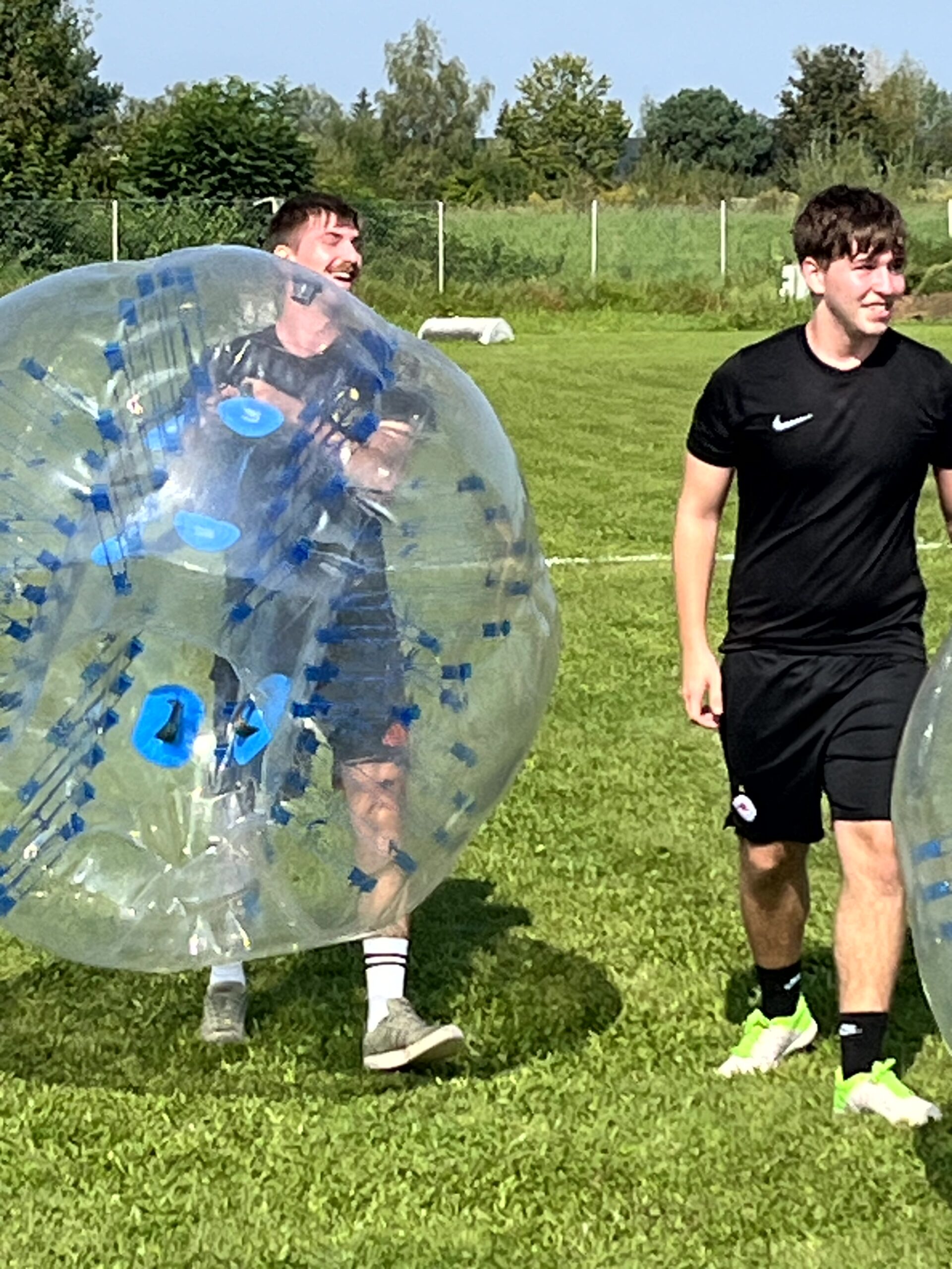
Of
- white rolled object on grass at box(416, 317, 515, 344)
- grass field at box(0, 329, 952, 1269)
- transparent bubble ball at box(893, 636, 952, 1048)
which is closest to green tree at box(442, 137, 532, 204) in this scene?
white rolled object on grass at box(416, 317, 515, 344)

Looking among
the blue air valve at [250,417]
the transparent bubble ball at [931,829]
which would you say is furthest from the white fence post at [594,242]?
the transparent bubble ball at [931,829]

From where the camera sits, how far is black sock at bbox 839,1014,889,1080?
15.3 ft

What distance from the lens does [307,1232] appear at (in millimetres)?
4055

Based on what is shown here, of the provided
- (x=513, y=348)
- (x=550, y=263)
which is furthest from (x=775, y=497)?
(x=550, y=263)

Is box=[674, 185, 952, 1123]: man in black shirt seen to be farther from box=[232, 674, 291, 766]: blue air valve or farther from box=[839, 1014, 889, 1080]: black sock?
box=[232, 674, 291, 766]: blue air valve

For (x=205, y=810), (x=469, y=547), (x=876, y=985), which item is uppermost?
(x=469, y=547)

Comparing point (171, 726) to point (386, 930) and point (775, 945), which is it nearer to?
point (386, 930)

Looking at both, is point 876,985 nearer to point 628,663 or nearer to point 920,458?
point 920,458

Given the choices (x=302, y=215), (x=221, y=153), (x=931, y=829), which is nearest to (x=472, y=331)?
(x=221, y=153)

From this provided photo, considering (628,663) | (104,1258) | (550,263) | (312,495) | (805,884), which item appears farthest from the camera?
(550,263)

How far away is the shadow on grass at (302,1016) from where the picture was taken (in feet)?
16.1

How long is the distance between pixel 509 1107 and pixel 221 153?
42784 mm

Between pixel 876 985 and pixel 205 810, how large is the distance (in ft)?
4.71

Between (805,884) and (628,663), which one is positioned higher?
(805,884)
